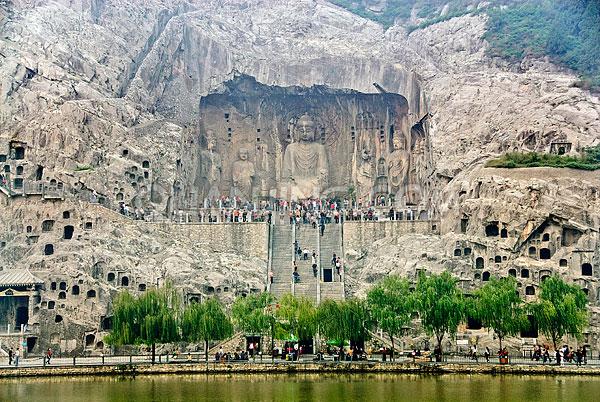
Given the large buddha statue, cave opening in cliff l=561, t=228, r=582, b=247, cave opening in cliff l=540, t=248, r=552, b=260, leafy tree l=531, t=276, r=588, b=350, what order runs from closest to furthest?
leafy tree l=531, t=276, r=588, b=350
cave opening in cliff l=561, t=228, r=582, b=247
cave opening in cliff l=540, t=248, r=552, b=260
the large buddha statue

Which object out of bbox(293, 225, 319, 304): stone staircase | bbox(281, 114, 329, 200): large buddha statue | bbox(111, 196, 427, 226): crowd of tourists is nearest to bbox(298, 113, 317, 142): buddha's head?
bbox(281, 114, 329, 200): large buddha statue

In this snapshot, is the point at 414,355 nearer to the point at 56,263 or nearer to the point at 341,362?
the point at 341,362

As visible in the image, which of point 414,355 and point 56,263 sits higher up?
point 56,263

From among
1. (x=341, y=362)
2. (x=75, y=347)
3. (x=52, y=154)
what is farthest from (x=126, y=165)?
(x=341, y=362)

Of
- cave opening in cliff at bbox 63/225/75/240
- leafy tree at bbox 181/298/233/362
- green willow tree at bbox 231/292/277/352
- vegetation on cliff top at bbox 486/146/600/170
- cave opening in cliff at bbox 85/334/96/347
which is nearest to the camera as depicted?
leafy tree at bbox 181/298/233/362

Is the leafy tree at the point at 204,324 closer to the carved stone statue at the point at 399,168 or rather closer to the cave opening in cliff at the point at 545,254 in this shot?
Result: the cave opening in cliff at the point at 545,254

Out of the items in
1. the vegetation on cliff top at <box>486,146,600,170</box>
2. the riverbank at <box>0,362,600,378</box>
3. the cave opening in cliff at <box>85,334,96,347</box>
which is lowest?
the riverbank at <box>0,362,600,378</box>

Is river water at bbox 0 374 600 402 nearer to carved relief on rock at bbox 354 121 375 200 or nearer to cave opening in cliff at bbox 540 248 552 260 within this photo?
cave opening in cliff at bbox 540 248 552 260
